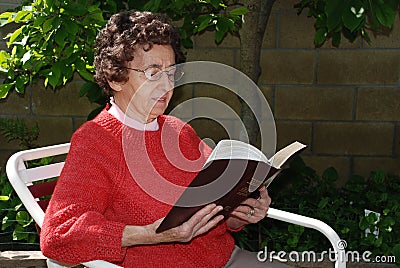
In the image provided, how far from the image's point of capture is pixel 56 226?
1675 mm

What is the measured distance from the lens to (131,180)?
6.10ft

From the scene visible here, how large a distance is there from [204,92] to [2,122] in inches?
41.1

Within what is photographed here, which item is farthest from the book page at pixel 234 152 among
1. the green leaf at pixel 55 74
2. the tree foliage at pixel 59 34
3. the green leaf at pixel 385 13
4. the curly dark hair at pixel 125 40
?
the green leaf at pixel 55 74

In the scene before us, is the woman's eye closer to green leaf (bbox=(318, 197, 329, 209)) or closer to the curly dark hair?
the curly dark hair

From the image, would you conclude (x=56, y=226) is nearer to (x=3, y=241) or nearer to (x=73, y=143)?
(x=73, y=143)

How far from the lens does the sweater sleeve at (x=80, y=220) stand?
5.48 ft

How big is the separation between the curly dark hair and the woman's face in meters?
0.02

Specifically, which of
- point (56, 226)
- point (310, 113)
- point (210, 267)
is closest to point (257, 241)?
point (310, 113)

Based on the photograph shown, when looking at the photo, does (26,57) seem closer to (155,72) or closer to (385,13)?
(155,72)

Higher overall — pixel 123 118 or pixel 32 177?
pixel 123 118

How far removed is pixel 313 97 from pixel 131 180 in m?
1.93

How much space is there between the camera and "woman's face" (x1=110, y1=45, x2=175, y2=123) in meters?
1.89

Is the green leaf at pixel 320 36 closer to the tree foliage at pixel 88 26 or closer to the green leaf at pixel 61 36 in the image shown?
the tree foliage at pixel 88 26

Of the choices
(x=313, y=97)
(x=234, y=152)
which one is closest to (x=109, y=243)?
(x=234, y=152)
